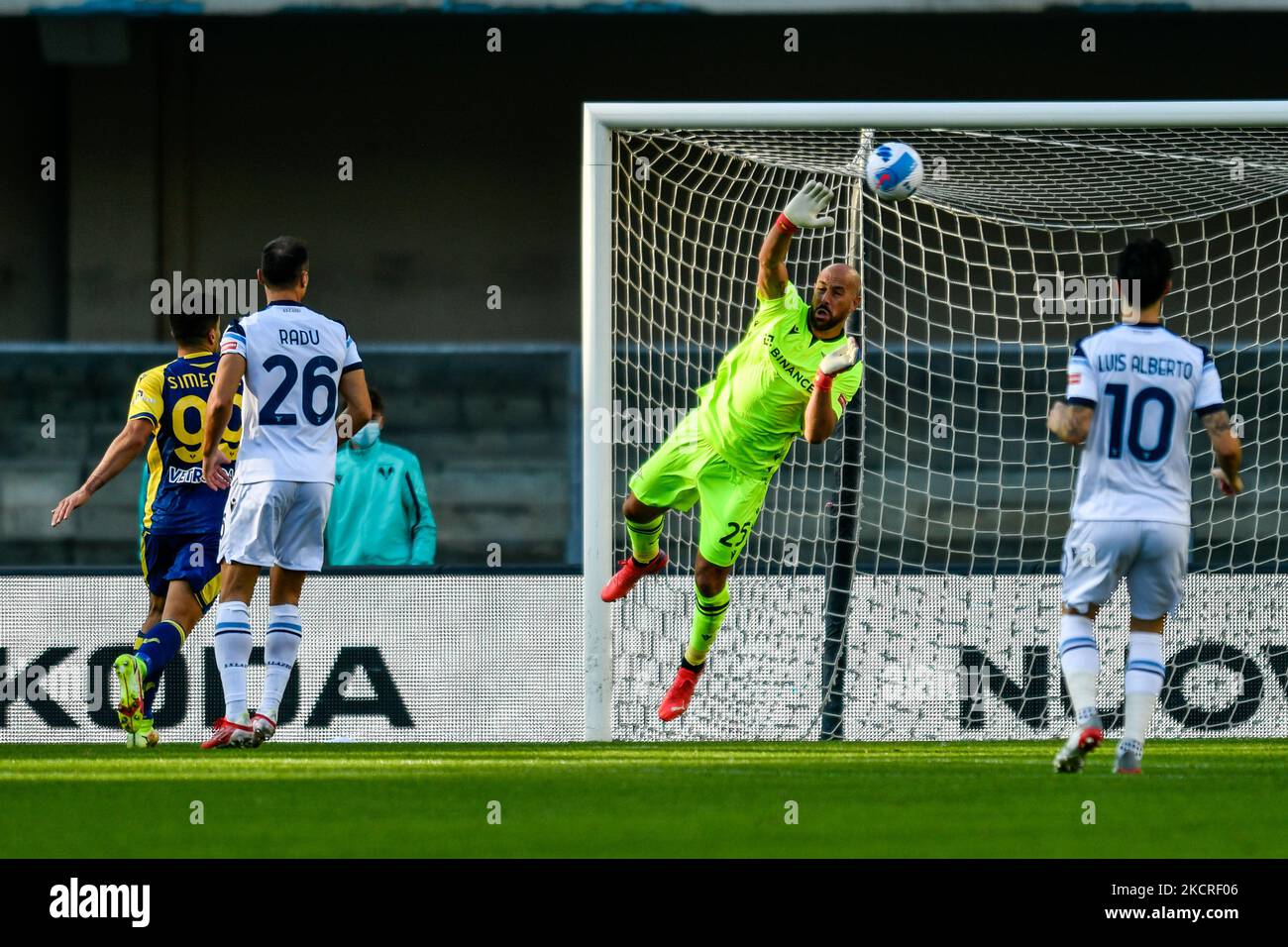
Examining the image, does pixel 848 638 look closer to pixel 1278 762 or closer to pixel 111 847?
pixel 1278 762

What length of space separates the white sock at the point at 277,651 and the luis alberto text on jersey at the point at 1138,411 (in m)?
2.97

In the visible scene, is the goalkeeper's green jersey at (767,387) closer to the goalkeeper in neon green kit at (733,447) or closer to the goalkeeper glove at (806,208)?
the goalkeeper in neon green kit at (733,447)

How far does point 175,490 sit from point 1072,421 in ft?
12.0

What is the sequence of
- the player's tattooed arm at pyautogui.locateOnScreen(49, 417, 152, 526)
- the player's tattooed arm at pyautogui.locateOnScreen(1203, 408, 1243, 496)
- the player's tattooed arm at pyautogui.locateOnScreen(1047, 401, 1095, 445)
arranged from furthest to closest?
1. the player's tattooed arm at pyautogui.locateOnScreen(49, 417, 152, 526)
2. the player's tattooed arm at pyautogui.locateOnScreen(1203, 408, 1243, 496)
3. the player's tattooed arm at pyautogui.locateOnScreen(1047, 401, 1095, 445)

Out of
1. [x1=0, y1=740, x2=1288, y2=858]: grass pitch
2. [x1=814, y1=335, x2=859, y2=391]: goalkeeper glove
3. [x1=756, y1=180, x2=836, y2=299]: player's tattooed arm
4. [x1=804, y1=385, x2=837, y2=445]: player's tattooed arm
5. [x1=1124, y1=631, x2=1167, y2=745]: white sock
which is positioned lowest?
[x1=0, y1=740, x2=1288, y2=858]: grass pitch

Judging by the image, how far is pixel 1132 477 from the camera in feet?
21.2

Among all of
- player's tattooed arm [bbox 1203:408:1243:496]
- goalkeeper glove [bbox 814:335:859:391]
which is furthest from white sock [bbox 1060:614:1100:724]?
goalkeeper glove [bbox 814:335:859:391]

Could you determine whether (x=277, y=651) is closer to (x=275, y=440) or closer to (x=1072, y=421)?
(x=275, y=440)

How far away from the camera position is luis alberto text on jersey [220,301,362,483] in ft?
24.1

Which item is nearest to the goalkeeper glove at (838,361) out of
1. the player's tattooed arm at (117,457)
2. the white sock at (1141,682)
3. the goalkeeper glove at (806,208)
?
the goalkeeper glove at (806,208)

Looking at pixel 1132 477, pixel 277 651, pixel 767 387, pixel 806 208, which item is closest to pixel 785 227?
pixel 806 208

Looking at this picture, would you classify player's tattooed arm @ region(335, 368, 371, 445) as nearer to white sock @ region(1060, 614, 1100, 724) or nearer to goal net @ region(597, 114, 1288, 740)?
goal net @ region(597, 114, 1288, 740)

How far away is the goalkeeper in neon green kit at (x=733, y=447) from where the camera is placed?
862cm

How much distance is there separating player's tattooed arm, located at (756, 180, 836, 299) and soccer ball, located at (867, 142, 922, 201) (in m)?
0.22
